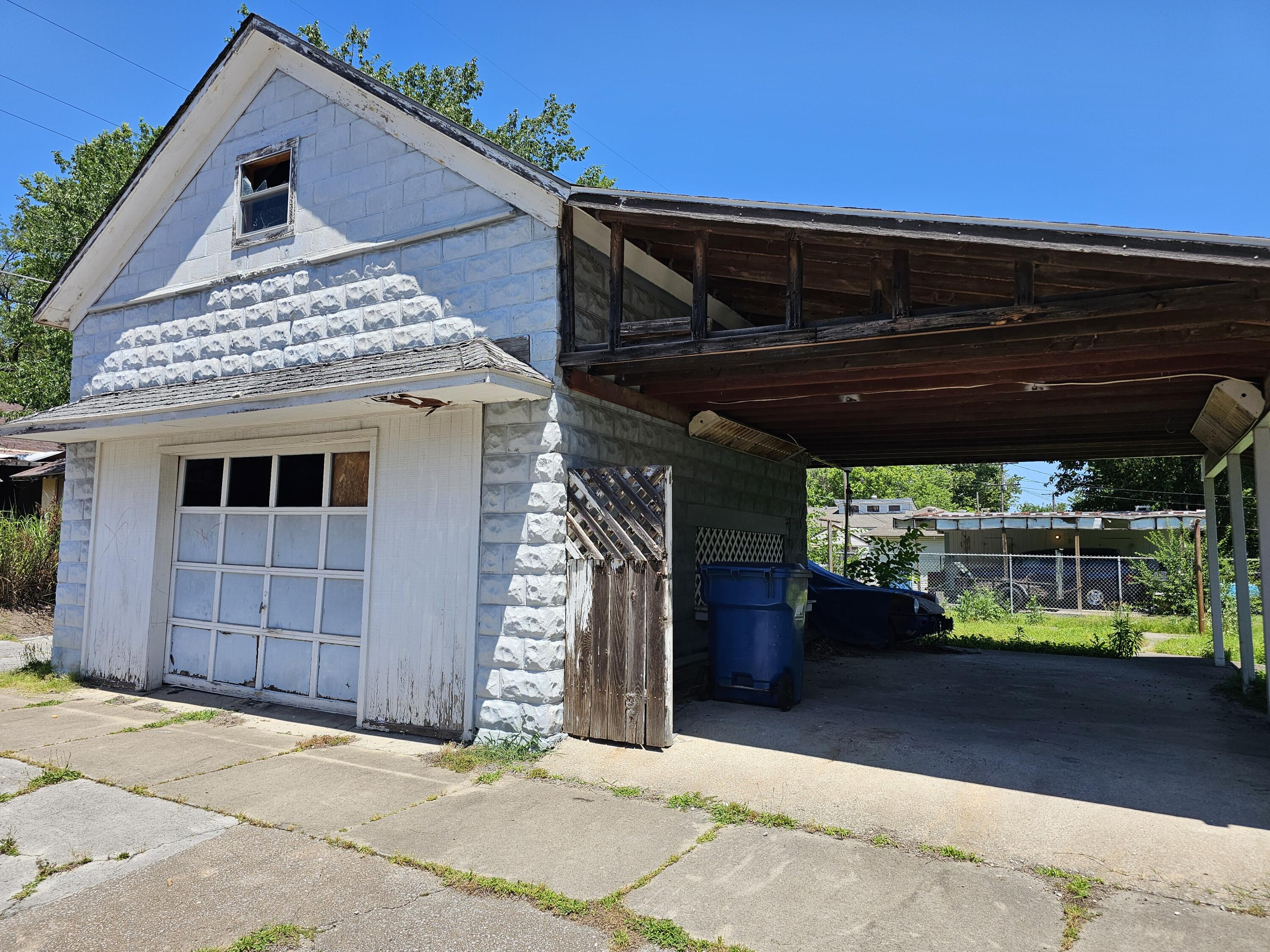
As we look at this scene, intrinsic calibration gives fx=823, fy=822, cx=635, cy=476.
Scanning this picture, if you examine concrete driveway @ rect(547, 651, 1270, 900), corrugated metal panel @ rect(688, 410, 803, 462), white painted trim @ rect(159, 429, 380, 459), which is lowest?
concrete driveway @ rect(547, 651, 1270, 900)

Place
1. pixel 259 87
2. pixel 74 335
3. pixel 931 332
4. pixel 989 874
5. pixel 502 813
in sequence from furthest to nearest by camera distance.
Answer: pixel 74 335
pixel 259 87
pixel 931 332
pixel 502 813
pixel 989 874

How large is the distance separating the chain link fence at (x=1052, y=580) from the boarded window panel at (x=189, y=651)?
56.5ft

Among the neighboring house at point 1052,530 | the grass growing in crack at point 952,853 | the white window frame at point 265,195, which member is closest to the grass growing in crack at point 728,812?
the grass growing in crack at point 952,853

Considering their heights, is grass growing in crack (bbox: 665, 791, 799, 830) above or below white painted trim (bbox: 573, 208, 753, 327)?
below

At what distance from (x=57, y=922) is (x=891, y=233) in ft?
18.6

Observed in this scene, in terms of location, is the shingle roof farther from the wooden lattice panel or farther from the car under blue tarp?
the car under blue tarp

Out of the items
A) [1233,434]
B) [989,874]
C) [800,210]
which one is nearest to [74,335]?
[800,210]

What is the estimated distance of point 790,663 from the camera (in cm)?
763

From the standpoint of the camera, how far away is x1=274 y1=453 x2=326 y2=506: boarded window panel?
803cm

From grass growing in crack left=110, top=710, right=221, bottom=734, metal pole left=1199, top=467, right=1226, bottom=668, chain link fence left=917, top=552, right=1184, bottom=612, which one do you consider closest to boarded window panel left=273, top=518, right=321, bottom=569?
grass growing in crack left=110, top=710, right=221, bottom=734

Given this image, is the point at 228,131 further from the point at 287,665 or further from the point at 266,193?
the point at 287,665

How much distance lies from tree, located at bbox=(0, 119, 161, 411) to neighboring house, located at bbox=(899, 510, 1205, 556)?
23.0 m

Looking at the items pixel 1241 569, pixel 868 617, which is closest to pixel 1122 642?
pixel 868 617

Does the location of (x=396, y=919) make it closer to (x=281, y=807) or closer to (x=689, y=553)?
(x=281, y=807)
